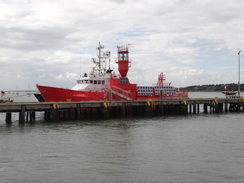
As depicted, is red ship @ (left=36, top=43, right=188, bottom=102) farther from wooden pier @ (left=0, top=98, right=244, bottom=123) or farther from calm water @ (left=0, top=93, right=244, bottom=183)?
calm water @ (left=0, top=93, right=244, bottom=183)

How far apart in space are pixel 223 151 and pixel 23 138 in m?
15.8

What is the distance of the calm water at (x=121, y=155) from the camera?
14.9 metres

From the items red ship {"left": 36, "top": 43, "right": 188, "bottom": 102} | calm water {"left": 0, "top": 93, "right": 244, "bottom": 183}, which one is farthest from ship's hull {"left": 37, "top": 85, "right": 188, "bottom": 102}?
calm water {"left": 0, "top": 93, "right": 244, "bottom": 183}

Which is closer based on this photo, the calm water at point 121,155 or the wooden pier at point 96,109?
the calm water at point 121,155

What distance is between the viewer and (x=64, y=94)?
38969 millimetres

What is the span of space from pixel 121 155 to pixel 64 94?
22006 millimetres

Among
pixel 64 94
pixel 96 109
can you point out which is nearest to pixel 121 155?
pixel 64 94

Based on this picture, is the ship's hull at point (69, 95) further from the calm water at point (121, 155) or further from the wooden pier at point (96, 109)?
the calm water at point (121, 155)

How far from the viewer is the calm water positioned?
14891 mm

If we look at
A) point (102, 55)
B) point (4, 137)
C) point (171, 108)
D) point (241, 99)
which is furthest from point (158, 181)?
point (241, 99)

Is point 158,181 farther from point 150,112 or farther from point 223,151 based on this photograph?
point 150,112

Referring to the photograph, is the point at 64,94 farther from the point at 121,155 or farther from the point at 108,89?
the point at 121,155

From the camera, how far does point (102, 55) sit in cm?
4744

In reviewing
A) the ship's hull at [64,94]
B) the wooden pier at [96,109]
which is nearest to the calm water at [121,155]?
the wooden pier at [96,109]
